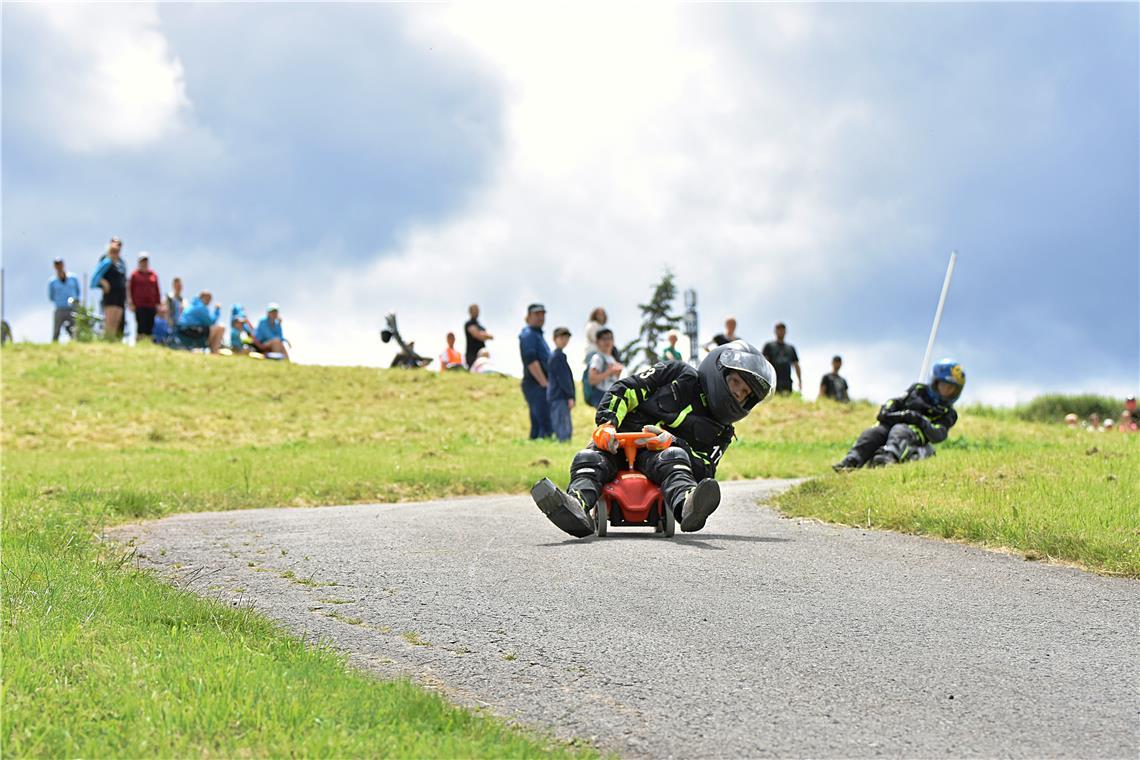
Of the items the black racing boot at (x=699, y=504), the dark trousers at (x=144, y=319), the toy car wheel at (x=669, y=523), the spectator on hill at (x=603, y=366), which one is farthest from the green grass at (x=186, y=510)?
the toy car wheel at (x=669, y=523)

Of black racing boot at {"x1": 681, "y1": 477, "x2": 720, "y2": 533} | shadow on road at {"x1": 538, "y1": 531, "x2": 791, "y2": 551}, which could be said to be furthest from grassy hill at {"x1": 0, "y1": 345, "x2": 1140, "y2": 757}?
black racing boot at {"x1": 681, "y1": 477, "x2": 720, "y2": 533}

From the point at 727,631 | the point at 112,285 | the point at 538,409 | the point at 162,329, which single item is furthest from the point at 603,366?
the point at 162,329

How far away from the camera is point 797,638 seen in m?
5.13

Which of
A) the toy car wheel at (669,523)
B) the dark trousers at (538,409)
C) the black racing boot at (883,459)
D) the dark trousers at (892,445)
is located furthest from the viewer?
the dark trousers at (538,409)

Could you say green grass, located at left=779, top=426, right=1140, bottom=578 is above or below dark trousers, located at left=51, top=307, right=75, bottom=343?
below

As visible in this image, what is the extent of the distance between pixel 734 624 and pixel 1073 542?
11.9 ft

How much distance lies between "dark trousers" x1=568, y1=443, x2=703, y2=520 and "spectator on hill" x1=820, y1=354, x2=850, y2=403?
67.0 feet

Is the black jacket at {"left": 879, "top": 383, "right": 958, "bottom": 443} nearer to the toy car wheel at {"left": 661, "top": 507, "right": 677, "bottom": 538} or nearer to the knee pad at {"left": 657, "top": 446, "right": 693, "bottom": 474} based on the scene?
the knee pad at {"left": 657, "top": 446, "right": 693, "bottom": 474}

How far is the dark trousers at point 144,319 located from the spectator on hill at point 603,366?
15705mm

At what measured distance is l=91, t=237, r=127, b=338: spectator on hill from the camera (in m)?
26.2

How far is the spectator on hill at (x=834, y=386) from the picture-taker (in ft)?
93.5

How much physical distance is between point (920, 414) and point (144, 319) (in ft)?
70.2

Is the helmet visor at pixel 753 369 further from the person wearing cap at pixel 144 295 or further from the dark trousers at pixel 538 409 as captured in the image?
the person wearing cap at pixel 144 295

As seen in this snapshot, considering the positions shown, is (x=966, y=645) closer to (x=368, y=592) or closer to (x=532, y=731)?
(x=532, y=731)
